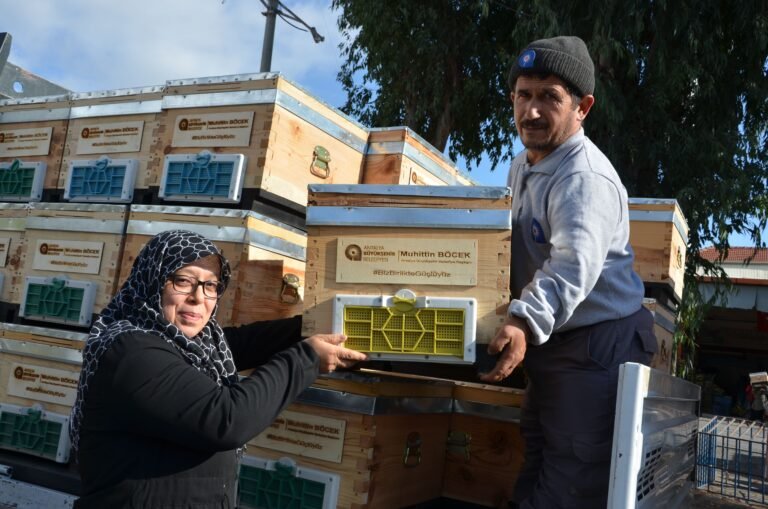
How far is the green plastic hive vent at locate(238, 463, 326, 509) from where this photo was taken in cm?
320

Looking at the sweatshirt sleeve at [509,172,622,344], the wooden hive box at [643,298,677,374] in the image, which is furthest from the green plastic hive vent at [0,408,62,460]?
the wooden hive box at [643,298,677,374]

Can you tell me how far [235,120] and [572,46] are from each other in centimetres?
189

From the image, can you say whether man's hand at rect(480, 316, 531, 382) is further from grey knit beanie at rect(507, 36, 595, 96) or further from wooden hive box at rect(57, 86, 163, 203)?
wooden hive box at rect(57, 86, 163, 203)

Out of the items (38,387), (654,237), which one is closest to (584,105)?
(654,237)

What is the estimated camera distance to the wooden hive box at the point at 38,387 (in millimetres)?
3883

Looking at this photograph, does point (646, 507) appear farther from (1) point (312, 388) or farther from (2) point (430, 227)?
(1) point (312, 388)

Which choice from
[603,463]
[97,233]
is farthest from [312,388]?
[97,233]

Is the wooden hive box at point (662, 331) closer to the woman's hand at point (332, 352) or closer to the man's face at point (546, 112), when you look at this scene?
the man's face at point (546, 112)

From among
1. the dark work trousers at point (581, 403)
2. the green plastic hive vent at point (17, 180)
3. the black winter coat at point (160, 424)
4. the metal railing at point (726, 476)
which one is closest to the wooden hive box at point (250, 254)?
the black winter coat at point (160, 424)

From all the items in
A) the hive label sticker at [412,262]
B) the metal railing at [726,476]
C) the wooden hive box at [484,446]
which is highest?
the hive label sticker at [412,262]

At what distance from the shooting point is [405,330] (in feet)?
8.40

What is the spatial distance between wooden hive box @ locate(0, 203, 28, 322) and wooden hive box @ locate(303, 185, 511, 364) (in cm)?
254

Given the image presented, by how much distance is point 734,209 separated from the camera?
9.80 meters

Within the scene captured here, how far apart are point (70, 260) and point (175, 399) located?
2313 mm
